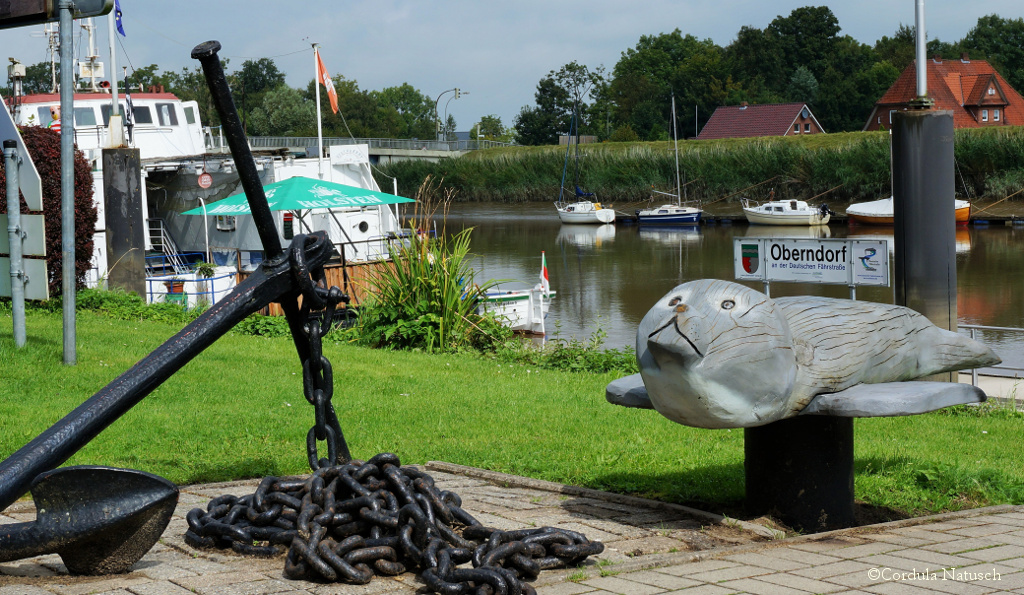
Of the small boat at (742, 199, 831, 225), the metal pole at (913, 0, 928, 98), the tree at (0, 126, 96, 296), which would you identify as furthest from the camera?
the small boat at (742, 199, 831, 225)

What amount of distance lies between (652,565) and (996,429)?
537cm

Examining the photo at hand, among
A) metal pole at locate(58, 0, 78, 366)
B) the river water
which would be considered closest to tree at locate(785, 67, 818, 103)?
the river water

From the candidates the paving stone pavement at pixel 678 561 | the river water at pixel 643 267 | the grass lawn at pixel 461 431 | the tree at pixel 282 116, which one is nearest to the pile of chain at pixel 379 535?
the paving stone pavement at pixel 678 561

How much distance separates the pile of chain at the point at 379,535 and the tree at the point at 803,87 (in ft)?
273

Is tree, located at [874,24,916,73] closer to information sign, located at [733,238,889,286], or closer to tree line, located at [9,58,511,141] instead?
tree line, located at [9,58,511,141]

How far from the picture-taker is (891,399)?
421 centimetres

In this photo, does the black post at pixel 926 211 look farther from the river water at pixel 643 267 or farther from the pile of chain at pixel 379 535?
the pile of chain at pixel 379 535

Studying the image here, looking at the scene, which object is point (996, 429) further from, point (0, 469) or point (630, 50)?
point (630, 50)

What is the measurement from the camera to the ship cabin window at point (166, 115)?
948 inches

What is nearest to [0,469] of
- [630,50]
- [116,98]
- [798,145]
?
[116,98]

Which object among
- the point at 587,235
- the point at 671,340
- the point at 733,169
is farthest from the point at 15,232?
the point at 733,169

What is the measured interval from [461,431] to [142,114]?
1913 cm

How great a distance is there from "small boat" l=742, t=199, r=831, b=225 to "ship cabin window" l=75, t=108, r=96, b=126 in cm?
3195

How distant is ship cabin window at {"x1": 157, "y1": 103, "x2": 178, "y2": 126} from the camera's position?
79.0 ft
